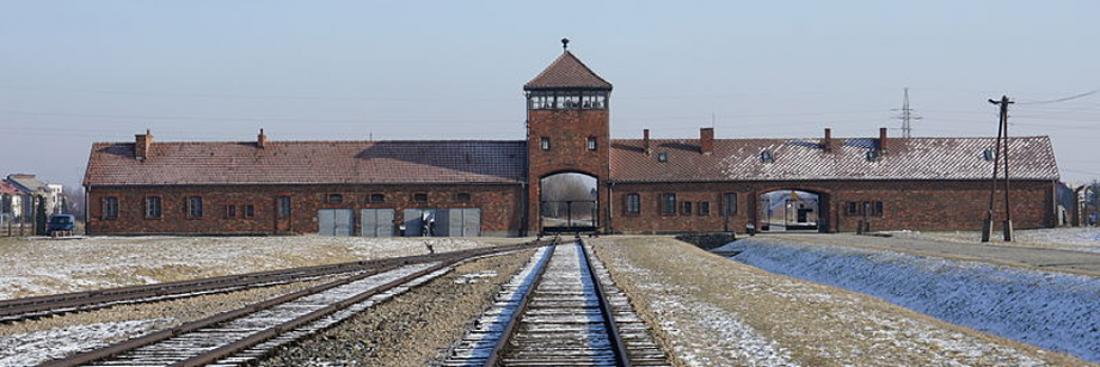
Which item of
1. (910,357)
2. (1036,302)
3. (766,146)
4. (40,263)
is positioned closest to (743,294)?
(1036,302)

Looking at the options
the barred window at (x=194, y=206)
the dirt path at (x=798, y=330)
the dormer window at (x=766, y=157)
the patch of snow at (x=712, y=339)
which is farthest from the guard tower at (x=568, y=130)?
the patch of snow at (x=712, y=339)

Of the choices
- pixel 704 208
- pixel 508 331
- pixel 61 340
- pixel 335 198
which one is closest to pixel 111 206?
pixel 335 198

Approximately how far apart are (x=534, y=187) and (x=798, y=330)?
45254mm

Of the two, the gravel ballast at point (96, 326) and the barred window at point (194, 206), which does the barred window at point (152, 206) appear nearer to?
the barred window at point (194, 206)

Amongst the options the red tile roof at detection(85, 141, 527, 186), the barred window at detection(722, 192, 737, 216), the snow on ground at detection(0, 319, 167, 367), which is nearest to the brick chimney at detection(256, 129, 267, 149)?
the red tile roof at detection(85, 141, 527, 186)

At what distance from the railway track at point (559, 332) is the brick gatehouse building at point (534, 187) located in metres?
37.3

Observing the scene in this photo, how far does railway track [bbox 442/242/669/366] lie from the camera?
445 inches

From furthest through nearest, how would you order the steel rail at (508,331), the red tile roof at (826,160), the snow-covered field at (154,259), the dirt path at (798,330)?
the red tile roof at (826,160)
the snow-covered field at (154,259)
the dirt path at (798,330)
the steel rail at (508,331)

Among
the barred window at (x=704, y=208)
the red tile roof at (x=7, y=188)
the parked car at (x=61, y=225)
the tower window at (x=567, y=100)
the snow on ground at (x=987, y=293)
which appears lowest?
the snow on ground at (x=987, y=293)

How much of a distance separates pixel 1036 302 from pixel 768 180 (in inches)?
1646

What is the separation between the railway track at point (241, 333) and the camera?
11094mm

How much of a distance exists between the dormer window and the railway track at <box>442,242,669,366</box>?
41474 millimetres

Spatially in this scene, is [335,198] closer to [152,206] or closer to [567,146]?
[152,206]

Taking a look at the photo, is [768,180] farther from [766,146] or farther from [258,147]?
[258,147]
